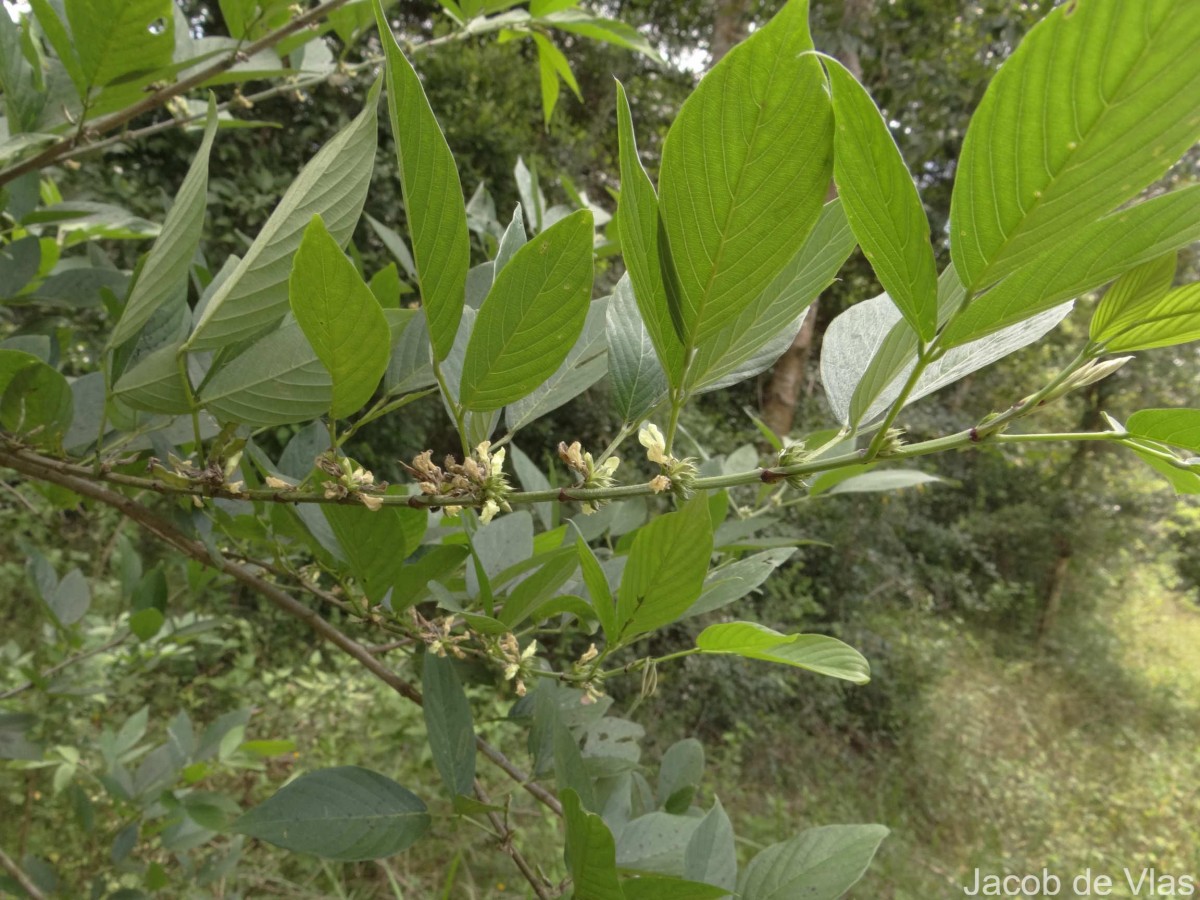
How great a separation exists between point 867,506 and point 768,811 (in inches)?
52.4

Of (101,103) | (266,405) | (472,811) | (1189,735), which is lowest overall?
(1189,735)

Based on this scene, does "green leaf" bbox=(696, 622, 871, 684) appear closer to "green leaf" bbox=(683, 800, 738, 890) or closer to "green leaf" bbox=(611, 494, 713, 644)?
"green leaf" bbox=(611, 494, 713, 644)

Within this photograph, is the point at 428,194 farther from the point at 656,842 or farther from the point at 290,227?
the point at 656,842

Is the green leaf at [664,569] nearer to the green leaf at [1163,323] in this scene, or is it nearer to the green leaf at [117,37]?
the green leaf at [1163,323]

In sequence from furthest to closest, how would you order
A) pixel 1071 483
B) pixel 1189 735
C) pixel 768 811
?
1. pixel 1071 483
2. pixel 1189 735
3. pixel 768 811

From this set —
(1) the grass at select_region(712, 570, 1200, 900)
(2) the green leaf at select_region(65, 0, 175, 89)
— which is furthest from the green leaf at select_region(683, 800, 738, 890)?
(1) the grass at select_region(712, 570, 1200, 900)

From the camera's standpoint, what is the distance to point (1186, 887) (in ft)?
7.48

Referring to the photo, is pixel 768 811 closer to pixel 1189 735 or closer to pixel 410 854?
pixel 410 854

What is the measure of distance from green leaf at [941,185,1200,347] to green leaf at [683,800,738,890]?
31 centimetres

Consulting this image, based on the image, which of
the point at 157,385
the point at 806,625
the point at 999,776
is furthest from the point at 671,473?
the point at 999,776

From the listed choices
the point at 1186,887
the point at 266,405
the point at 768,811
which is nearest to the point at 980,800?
the point at 1186,887

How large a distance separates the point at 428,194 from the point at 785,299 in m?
0.14

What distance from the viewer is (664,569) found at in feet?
0.99

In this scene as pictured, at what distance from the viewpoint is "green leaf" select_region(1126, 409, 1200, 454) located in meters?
0.24
